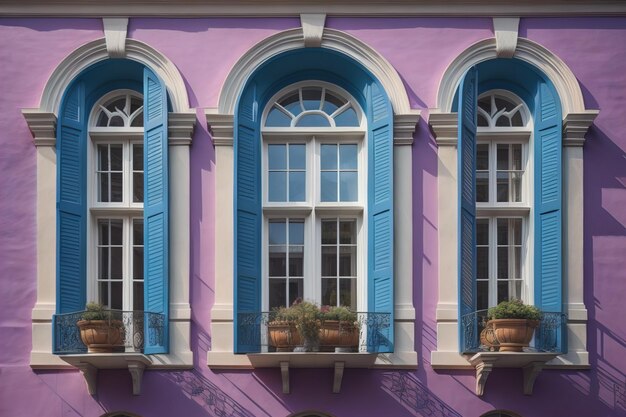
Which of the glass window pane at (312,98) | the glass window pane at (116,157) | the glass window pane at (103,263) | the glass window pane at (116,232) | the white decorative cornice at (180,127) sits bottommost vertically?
the glass window pane at (103,263)

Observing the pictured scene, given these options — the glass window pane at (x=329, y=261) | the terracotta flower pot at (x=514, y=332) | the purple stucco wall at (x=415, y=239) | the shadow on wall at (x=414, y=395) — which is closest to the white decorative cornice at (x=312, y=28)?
the purple stucco wall at (x=415, y=239)

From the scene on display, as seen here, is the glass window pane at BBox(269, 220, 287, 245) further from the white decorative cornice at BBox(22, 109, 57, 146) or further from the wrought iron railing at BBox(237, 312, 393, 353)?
the white decorative cornice at BBox(22, 109, 57, 146)

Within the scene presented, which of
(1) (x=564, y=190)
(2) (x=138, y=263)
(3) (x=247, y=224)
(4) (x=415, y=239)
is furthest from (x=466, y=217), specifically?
(2) (x=138, y=263)

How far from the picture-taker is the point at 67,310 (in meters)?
14.4

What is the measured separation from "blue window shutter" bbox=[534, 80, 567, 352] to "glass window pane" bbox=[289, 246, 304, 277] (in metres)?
3.15

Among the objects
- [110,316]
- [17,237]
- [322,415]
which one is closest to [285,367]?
[322,415]

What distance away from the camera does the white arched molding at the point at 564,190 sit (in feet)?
47.6

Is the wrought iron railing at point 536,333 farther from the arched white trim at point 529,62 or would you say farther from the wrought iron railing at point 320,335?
the arched white trim at point 529,62

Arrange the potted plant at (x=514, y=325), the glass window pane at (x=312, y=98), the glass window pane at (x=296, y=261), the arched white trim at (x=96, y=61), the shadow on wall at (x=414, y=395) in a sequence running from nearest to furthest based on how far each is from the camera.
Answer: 1. the potted plant at (x=514, y=325)
2. the shadow on wall at (x=414, y=395)
3. the arched white trim at (x=96, y=61)
4. the glass window pane at (x=296, y=261)
5. the glass window pane at (x=312, y=98)

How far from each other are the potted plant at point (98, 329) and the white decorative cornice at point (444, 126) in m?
4.88

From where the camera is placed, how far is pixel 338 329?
13.9m

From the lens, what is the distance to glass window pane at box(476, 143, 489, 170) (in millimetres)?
15273

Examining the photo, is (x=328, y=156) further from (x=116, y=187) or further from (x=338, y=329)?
(x=116, y=187)

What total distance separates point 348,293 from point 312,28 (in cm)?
361
